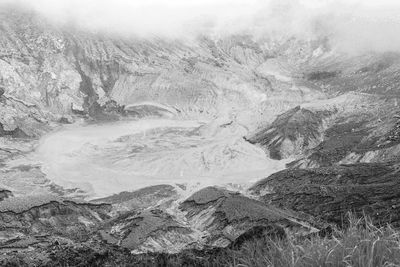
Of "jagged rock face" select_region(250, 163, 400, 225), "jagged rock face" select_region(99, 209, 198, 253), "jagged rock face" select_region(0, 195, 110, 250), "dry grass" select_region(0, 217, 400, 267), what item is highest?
"dry grass" select_region(0, 217, 400, 267)

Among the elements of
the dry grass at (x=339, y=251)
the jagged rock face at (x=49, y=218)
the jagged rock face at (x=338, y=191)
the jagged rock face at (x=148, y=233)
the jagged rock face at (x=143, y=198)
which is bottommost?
the jagged rock face at (x=143, y=198)

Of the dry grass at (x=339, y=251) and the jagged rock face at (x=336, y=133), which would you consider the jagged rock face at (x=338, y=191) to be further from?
the dry grass at (x=339, y=251)

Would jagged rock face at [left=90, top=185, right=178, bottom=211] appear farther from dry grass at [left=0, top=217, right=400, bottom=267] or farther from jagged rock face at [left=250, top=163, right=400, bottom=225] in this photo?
dry grass at [left=0, top=217, right=400, bottom=267]

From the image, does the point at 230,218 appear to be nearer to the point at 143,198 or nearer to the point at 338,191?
the point at 338,191

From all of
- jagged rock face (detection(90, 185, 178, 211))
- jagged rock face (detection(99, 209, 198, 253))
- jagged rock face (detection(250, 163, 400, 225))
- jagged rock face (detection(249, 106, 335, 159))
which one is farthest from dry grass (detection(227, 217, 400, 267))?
jagged rock face (detection(249, 106, 335, 159))

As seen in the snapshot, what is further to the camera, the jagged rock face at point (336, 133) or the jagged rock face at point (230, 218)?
the jagged rock face at point (336, 133)

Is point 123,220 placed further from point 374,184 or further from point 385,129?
point 385,129

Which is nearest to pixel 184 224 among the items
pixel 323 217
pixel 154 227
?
pixel 154 227

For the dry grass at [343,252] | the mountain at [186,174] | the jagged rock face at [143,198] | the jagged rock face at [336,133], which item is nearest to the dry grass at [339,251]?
the dry grass at [343,252]

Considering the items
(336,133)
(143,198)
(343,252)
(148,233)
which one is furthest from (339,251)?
(336,133)
